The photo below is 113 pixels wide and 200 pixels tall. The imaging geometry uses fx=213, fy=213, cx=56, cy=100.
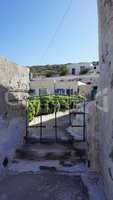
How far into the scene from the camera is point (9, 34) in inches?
368

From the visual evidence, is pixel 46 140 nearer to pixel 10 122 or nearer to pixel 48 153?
pixel 48 153

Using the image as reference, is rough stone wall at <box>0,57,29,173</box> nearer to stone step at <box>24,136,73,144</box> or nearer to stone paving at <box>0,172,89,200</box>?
stone step at <box>24,136,73,144</box>

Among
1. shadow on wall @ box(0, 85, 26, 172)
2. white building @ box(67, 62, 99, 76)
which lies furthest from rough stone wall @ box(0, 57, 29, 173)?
white building @ box(67, 62, 99, 76)

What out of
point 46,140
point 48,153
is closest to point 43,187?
point 48,153

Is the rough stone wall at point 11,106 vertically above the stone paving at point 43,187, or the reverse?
the rough stone wall at point 11,106

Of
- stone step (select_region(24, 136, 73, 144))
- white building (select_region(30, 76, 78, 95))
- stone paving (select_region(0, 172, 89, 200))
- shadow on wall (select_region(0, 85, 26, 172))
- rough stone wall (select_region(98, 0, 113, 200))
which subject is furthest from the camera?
white building (select_region(30, 76, 78, 95))

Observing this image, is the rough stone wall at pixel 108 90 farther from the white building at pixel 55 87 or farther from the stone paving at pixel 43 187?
the white building at pixel 55 87

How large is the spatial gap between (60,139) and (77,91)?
1658 centimetres

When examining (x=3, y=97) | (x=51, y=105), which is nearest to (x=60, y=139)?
(x=3, y=97)

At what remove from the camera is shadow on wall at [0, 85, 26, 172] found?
13.3ft

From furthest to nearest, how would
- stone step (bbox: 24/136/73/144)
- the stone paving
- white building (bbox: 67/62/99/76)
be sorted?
1. white building (bbox: 67/62/99/76)
2. stone step (bbox: 24/136/73/144)
3. the stone paving

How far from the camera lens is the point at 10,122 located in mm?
4461

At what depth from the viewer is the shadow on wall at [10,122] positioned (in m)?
4.06

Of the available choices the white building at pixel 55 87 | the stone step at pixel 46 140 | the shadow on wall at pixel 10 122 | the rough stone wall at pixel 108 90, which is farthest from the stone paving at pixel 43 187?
the white building at pixel 55 87
